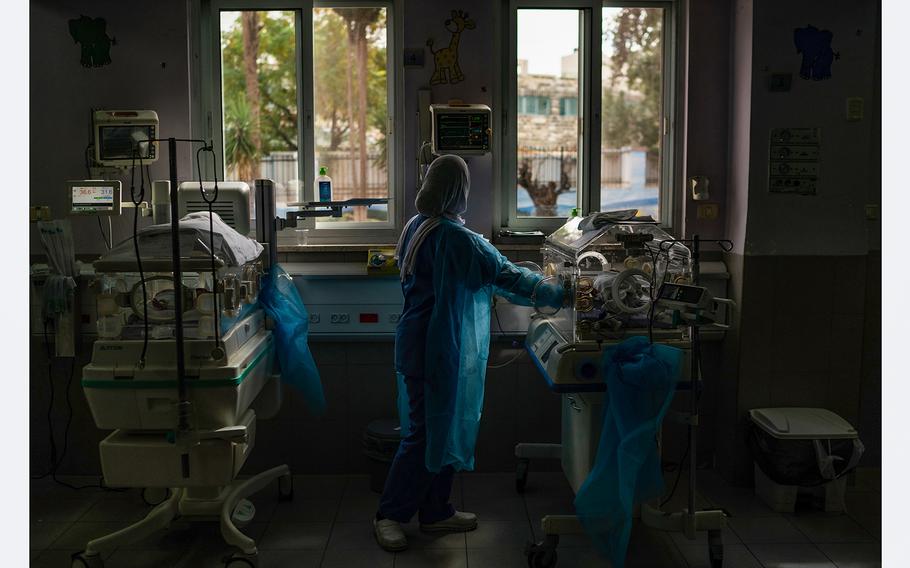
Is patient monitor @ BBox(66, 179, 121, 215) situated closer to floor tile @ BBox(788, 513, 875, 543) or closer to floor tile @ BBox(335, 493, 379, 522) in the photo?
floor tile @ BBox(335, 493, 379, 522)

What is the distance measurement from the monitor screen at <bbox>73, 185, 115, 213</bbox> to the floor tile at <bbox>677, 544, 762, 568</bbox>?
2868 millimetres

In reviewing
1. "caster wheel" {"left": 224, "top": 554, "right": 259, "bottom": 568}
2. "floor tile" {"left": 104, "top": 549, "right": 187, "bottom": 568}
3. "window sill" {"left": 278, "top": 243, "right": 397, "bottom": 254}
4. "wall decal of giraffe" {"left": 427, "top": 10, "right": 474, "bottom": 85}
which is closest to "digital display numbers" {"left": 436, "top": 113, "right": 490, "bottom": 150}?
"wall decal of giraffe" {"left": 427, "top": 10, "right": 474, "bottom": 85}

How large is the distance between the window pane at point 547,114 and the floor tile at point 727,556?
1.74 metres

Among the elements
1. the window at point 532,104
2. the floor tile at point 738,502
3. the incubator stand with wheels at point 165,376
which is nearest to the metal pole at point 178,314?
the incubator stand with wheels at point 165,376

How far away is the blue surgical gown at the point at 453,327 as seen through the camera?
302 centimetres

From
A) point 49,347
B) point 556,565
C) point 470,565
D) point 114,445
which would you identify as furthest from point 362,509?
point 49,347

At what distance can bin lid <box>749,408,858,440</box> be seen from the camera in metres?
3.44

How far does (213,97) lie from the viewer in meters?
3.97

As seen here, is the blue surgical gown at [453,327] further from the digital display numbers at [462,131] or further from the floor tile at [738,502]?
the floor tile at [738,502]

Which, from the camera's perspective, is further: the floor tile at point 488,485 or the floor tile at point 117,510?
the floor tile at point 488,485

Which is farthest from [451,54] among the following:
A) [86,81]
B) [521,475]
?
[521,475]

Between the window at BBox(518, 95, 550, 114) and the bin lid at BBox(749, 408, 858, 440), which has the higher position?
the window at BBox(518, 95, 550, 114)

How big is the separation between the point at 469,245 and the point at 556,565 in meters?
1.27

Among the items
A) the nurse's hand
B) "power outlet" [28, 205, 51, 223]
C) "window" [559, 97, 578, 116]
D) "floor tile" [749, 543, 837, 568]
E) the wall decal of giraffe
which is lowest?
"floor tile" [749, 543, 837, 568]
